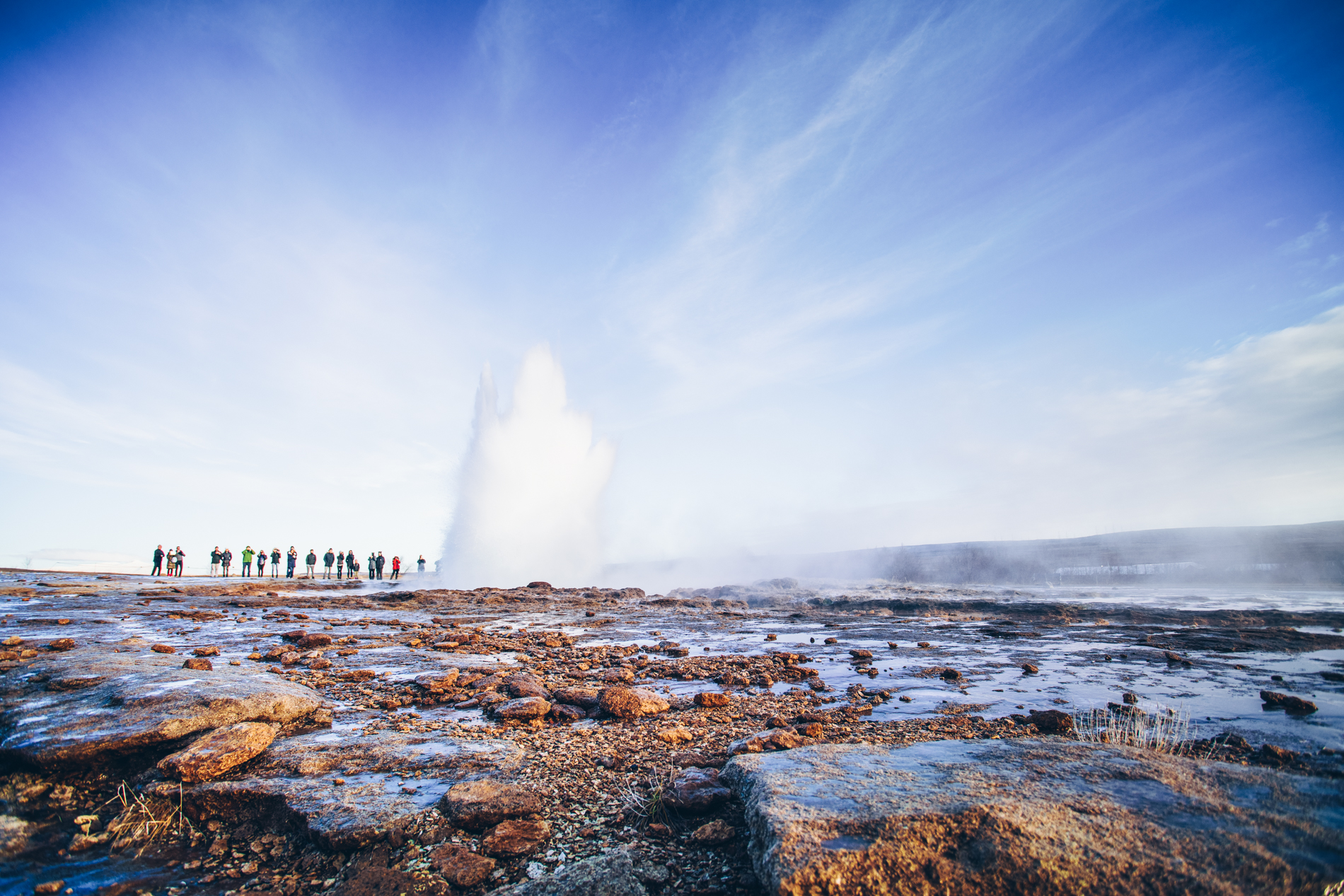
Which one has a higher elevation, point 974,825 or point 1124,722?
point 974,825

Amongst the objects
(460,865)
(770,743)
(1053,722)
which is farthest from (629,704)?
(1053,722)

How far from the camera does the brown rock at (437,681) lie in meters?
7.54

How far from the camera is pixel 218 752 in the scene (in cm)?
448

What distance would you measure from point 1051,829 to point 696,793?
2.32 metres

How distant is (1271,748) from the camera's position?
16.6 feet

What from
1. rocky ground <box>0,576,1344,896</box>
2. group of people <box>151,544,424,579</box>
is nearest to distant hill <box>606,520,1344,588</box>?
group of people <box>151,544,424,579</box>

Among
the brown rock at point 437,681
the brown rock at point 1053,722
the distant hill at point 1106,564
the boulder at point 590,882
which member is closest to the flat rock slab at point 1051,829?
the boulder at point 590,882

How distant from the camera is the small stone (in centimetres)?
571

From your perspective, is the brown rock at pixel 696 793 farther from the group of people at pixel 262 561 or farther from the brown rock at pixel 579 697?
the group of people at pixel 262 561

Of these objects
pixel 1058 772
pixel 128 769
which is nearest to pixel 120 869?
pixel 128 769

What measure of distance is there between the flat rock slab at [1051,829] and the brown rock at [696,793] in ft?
1.09

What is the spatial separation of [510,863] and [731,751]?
7.90ft

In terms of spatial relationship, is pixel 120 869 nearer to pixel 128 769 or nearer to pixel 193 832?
pixel 193 832

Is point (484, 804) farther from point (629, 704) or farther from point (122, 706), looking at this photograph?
point (122, 706)
